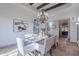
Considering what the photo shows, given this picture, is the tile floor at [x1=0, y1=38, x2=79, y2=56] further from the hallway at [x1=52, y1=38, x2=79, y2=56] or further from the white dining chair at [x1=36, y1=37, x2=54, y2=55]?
the white dining chair at [x1=36, y1=37, x2=54, y2=55]

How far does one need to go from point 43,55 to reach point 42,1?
88 centimetres

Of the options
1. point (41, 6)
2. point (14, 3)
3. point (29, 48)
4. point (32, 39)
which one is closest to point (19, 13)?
point (14, 3)

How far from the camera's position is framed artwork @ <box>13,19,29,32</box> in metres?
1.51

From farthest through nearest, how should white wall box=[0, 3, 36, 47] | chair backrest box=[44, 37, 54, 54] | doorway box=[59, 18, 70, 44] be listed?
chair backrest box=[44, 37, 54, 54] < doorway box=[59, 18, 70, 44] < white wall box=[0, 3, 36, 47]

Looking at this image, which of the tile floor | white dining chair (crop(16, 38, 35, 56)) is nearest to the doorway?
the tile floor

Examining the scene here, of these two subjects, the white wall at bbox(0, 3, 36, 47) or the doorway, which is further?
the doorway

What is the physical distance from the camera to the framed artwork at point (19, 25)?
1.51 meters

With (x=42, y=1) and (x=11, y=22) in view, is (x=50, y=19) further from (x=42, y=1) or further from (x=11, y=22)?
(x=11, y=22)

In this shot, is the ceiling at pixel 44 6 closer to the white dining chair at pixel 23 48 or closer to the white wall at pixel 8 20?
the white wall at pixel 8 20

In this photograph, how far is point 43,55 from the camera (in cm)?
150

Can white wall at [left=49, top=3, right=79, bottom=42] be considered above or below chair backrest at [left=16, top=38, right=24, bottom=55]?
above

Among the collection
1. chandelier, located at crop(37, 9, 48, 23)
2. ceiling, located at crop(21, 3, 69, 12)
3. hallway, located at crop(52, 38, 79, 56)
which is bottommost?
hallway, located at crop(52, 38, 79, 56)

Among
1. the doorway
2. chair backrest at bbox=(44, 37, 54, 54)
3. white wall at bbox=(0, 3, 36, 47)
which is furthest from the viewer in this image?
chair backrest at bbox=(44, 37, 54, 54)

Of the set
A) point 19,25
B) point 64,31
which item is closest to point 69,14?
point 64,31
